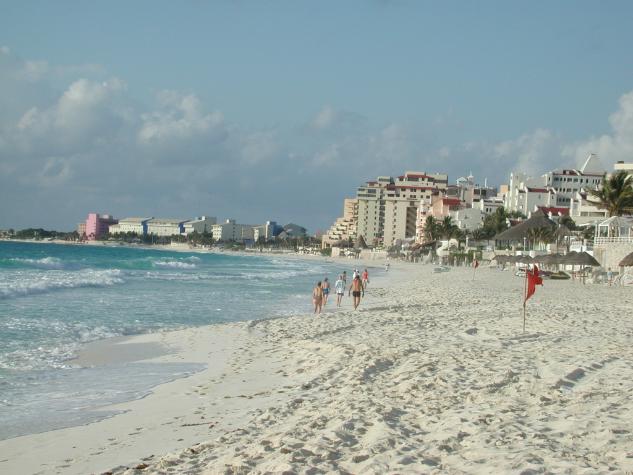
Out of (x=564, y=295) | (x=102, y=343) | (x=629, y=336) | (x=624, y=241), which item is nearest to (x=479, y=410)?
(x=629, y=336)

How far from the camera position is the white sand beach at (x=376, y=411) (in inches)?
222

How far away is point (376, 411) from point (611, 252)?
4077cm

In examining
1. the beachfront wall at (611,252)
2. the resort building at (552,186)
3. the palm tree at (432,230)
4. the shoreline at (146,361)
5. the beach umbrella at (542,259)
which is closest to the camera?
the shoreline at (146,361)

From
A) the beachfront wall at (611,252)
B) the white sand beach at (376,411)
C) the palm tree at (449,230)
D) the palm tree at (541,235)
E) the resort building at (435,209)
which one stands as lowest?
the white sand beach at (376,411)

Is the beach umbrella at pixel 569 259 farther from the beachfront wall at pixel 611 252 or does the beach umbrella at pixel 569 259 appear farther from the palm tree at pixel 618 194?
the palm tree at pixel 618 194

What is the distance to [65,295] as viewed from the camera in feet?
92.7

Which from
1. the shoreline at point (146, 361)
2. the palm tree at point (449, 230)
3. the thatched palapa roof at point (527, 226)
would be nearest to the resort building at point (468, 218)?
the palm tree at point (449, 230)

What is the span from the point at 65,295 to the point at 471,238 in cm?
8118

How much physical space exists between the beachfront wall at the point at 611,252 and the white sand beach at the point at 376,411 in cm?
3028

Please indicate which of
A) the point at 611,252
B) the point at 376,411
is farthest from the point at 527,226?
Answer: the point at 376,411

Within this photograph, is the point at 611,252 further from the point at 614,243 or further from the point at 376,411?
the point at 376,411

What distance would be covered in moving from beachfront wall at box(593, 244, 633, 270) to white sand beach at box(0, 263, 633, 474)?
30.3m

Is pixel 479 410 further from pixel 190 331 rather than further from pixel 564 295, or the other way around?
pixel 564 295

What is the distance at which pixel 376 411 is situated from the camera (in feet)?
24.1
